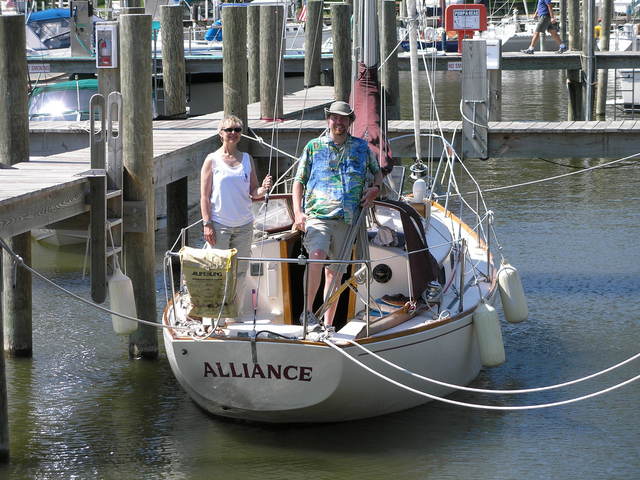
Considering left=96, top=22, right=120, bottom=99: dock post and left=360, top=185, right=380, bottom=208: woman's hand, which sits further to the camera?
left=96, top=22, right=120, bottom=99: dock post

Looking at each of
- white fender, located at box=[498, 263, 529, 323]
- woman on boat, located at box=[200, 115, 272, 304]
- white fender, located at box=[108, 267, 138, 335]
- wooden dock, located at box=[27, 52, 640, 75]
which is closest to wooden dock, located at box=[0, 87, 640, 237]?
white fender, located at box=[108, 267, 138, 335]

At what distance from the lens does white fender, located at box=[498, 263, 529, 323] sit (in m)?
9.98

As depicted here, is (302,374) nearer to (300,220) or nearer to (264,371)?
(264,371)

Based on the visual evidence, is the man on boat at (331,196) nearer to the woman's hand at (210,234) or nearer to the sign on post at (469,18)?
the woman's hand at (210,234)

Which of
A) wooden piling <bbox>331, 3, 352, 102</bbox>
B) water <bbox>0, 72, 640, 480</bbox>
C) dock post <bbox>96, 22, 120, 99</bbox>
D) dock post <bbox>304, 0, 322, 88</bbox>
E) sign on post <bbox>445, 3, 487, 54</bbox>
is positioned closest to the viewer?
water <bbox>0, 72, 640, 480</bbox>

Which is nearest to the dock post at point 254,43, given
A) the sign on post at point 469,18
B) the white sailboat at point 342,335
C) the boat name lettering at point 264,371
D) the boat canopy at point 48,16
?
the sign on post at point 469,18

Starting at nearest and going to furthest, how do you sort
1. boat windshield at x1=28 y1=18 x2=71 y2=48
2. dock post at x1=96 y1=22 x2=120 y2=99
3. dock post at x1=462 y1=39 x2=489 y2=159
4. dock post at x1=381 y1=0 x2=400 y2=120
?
dock post at x1=96 y1=22 x2=120 y2=99 → dock post at x1=462 y1=39 x2=489 y2=159 → dock post at x1=381 y1=0 x2=400 y2=120 → boat windshield at x1=28 y1=18 x2=71 y2=48

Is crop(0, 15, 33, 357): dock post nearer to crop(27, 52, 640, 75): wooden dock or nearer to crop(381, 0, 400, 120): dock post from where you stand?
crop(381, 0, 400, 120): dock post

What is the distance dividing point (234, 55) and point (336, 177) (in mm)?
4123

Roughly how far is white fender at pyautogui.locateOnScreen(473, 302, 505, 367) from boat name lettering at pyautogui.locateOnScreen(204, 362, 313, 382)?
1.61 meters

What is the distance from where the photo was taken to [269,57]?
13633mm

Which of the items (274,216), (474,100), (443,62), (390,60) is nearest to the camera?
(274,216)

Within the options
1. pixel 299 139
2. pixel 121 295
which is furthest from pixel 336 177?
pixel 299 139

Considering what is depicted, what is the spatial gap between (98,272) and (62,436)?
4.11 ft
